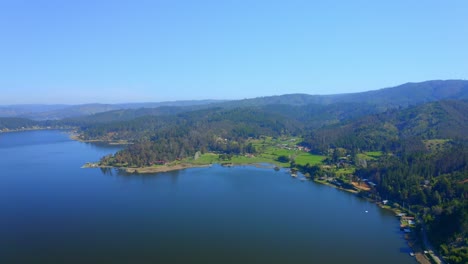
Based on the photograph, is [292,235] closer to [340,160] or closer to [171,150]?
[340,160]

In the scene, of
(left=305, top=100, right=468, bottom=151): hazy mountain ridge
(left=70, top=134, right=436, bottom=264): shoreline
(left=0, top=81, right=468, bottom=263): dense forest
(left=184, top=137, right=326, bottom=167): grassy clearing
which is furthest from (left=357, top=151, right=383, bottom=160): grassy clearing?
(left=70, top=134, right=436, bottom=264): shoreline

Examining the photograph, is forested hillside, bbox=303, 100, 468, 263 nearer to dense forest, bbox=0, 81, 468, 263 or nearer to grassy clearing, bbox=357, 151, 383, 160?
dense forest, bbox=0, 81, 468, 263

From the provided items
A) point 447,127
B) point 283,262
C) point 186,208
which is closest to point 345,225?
point 283,262

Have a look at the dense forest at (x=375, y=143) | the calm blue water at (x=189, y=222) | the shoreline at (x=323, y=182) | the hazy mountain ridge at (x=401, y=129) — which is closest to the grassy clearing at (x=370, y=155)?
the dense forest at (x=375, y=143)

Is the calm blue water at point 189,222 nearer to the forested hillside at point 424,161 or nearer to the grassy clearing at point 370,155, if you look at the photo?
the forested hillside at point 424,161

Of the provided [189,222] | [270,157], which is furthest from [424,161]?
[189,222]

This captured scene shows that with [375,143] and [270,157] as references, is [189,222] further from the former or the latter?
[375,143]
